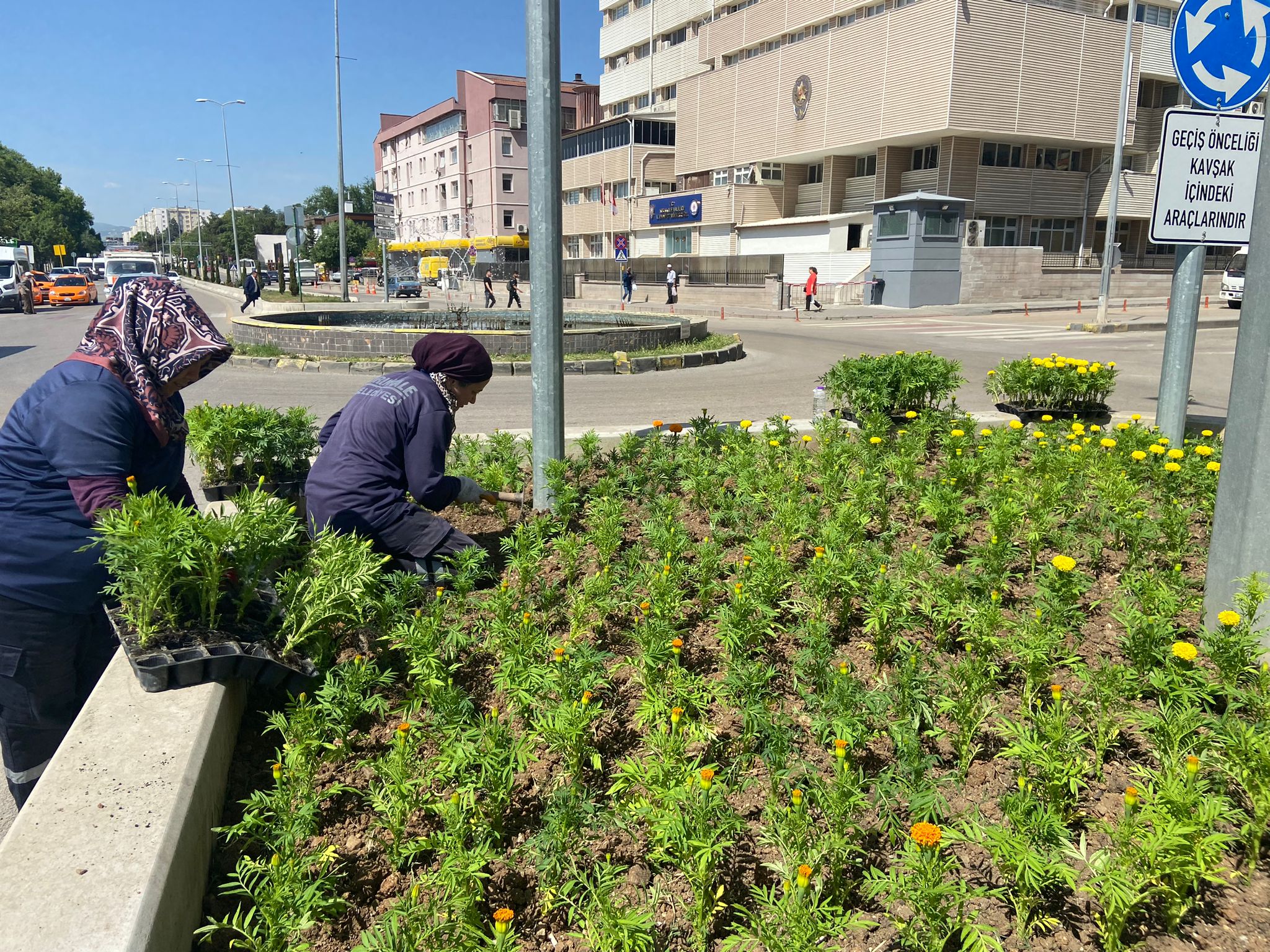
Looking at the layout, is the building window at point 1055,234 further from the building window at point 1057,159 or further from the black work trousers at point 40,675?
the black work trousers at point 40,675

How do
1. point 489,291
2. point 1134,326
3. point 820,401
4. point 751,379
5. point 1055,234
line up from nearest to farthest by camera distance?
point 820,401 → point 751,379 → point 1134,326 → point 489,291 → point 1055,234

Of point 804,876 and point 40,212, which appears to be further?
point 40,212

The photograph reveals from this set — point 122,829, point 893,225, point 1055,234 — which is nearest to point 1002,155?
point 1055,234

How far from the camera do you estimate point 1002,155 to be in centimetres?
3991

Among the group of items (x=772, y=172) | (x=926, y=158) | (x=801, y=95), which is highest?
(x=801, y=95)

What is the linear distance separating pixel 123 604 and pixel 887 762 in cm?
244

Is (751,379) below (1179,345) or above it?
below

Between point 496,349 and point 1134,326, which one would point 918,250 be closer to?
point 1134,326

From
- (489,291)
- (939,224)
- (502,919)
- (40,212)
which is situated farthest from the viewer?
(40,212)

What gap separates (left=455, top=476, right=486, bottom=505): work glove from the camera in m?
4.27

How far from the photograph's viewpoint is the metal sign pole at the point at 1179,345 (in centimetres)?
597

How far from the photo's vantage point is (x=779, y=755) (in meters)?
2.53

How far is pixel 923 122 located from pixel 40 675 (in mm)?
A: 40218

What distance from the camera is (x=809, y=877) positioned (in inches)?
80.3
